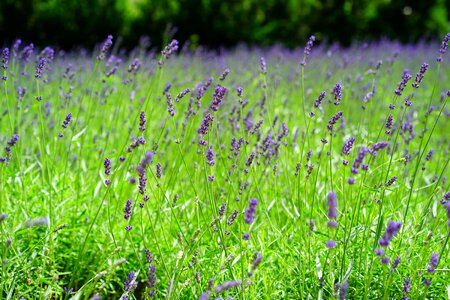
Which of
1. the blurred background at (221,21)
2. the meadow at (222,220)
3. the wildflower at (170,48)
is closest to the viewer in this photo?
the meadow at (222,220)

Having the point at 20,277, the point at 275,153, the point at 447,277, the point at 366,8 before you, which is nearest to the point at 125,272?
the point at 20,277

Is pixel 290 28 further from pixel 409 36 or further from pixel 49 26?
pixel 49 26

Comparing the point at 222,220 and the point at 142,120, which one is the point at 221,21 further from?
the point at 142,120

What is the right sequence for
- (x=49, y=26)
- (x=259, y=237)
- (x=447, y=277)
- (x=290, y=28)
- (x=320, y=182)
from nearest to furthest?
(x=447, y=277) → (x=259, y=237) → (x=320, y=182) → (x=49, y=26) → (x=290, y=28)

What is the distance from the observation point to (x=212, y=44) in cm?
1173

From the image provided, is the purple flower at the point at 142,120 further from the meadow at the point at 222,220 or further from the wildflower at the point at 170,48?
the wildflower at the point at 170,48

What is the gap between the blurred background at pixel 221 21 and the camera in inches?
419

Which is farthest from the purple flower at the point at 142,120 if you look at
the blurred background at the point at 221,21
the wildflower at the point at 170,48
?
the blurred background at the point at 221,21

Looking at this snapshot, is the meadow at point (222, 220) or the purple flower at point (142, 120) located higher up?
the purple flower at point (142, 120)

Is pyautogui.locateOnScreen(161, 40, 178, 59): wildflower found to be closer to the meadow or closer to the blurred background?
the meadow

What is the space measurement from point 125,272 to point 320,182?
163cm

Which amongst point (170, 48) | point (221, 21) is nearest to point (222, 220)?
point (170, 48)

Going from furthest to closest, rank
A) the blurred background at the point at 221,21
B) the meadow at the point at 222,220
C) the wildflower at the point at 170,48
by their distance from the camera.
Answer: the blurred background at the point at 221,21 < the wildflower at the point at 170,48 < the meadow at the point at 222,220

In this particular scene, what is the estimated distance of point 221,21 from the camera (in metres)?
11.4
